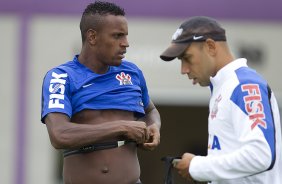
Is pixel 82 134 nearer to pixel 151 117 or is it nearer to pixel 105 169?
pixel 105 169

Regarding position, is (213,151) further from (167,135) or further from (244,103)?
(167,135)

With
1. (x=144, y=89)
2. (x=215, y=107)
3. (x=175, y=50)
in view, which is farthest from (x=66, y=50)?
(x=215, y=107)

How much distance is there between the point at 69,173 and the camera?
5906 millimetres

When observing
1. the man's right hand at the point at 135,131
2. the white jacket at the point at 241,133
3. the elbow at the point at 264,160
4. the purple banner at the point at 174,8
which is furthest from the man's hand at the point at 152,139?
the purple banner at the point at 174,8

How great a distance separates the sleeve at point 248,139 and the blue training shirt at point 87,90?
3.18ft

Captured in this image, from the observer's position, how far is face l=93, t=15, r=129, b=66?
592 cm

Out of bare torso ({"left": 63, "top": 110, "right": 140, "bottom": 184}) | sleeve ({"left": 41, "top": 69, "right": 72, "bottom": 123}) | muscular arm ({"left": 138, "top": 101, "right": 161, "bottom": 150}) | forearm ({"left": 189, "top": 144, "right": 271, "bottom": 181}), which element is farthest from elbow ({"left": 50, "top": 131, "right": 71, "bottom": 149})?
forearm ({"left": 189, "top": 144, "right": 271, "bottom": 181})

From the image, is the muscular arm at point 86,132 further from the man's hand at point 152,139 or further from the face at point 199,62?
the face at point 199,62

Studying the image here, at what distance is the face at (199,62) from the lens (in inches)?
212

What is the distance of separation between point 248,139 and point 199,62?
0.64 meters

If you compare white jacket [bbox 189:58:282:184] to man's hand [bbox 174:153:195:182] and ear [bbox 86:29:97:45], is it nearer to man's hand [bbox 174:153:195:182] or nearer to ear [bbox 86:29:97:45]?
man's hand [bbox 174:153:195:182]

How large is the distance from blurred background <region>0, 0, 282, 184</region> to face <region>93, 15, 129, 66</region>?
7.96 metres

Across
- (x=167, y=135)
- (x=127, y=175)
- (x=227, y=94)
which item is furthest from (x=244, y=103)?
(x=167, y=135)

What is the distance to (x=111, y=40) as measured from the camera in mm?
5918
